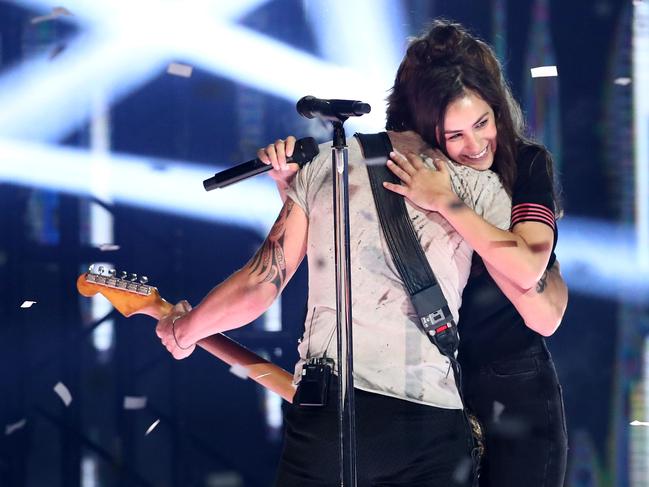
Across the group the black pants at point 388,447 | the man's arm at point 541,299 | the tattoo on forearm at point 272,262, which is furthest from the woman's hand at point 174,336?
the man's arm at point 541,299

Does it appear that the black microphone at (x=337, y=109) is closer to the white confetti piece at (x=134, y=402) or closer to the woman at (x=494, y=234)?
the woman at (x=494, y=234)

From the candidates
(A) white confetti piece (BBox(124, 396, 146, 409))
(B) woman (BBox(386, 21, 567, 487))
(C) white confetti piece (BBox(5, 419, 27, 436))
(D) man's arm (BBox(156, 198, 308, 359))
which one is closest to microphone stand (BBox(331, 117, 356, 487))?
(B) woman (BBox(386, 21, 567, 487))

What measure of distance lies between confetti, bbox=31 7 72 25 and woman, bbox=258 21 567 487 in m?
2.28

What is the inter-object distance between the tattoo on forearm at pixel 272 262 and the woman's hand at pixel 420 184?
0.98ft

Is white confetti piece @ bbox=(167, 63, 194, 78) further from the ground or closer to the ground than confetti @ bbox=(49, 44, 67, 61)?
closer to the ground

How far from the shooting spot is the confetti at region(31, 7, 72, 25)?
408cm

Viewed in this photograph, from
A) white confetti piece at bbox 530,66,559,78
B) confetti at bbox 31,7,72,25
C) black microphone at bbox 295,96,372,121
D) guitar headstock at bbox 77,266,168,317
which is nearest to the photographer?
black microphone at bbox 295,96,372,121

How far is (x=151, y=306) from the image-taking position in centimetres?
271

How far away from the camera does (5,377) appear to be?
13.8 feet

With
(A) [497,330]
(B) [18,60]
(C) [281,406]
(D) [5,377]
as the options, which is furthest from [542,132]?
(D) [5,377]

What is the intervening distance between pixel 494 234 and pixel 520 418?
26.9 inches

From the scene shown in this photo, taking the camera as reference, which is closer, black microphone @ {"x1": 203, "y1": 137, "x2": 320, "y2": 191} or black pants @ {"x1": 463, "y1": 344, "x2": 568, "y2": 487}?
black microphone @ {"x1": 203, "y1": 137, "x2": 320, "y2": 191}

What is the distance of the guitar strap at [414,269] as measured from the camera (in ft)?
5.88

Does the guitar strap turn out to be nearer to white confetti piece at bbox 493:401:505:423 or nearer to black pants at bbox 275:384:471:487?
black pants at bbox 275:384:471:487
